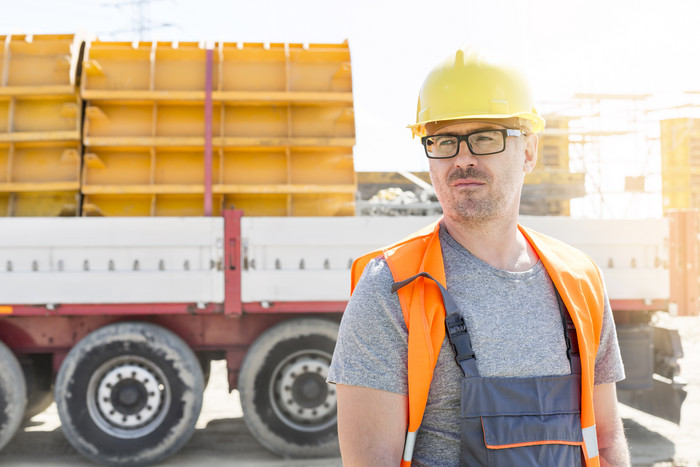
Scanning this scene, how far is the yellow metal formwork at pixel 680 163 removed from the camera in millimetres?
14852

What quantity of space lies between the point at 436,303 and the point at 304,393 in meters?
3.82

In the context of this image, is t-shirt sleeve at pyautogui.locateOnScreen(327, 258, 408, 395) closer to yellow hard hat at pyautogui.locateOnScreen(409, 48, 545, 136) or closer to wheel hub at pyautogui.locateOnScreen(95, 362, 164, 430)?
Answer: yellow hard hat at pyautogui.locateOnScreen(409, 48, 545, 136)

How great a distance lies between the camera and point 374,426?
4.98ft

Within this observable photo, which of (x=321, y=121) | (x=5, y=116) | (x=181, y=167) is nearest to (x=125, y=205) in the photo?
(x=181, y=167)

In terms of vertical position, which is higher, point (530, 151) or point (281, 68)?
point (281, 68)

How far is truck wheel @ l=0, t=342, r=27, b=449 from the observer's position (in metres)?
5.00

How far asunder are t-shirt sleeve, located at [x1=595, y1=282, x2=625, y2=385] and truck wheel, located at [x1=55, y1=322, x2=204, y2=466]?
378 cm

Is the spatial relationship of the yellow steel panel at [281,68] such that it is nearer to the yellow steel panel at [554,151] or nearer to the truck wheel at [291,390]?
the truck wheel at [291,390]

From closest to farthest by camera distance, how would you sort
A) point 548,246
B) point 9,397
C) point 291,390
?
point 548,246 < point 9,397 < point 291,390

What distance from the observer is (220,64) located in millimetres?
5438

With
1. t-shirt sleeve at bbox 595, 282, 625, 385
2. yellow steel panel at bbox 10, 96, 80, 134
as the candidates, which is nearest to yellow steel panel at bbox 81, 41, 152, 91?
yellow steel panel at bbox 10, 96, 80, 134

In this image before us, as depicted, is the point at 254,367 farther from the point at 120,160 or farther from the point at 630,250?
the point at 630,250

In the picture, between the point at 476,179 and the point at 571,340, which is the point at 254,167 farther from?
the point at 571,340

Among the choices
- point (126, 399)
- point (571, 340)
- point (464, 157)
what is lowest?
point (126, 399)
